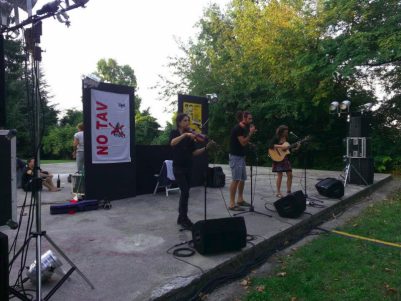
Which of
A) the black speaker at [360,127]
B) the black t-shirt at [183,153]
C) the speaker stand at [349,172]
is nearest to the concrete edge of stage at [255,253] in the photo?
the black t-shirt at [183,153]

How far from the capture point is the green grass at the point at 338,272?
11.1ft

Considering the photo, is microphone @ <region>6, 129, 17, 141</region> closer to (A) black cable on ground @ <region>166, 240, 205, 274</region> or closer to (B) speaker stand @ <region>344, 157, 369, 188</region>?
(A) black cable on ground @ <region>166, 240, 205, 274</region>

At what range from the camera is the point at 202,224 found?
4.10 meters

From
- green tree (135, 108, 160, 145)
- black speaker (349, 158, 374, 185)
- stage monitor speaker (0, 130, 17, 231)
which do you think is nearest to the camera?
stage monitor speaker (0, 130, 17, 231)

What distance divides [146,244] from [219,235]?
103 cm

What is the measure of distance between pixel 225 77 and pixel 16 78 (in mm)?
16049

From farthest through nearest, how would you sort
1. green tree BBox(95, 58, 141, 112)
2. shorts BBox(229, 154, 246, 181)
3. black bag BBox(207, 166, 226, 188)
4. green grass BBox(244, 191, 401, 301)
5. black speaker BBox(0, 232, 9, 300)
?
green tree BBox(95, 58, 141, 112) < black bag BBox(207, 166, 226, 188) < shorts BBox(229, 154, 246, 181) < green grass BBox(244, 191, 401, 301) < black speaker BBox(0, 232, 9, 300)

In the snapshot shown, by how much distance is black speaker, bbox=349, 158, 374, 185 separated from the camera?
1041 centimetres

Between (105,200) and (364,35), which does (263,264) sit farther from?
(364,35)

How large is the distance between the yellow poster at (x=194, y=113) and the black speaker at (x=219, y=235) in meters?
5.30

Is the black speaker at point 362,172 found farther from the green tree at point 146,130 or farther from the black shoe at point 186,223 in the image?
the green tree at point 146,130

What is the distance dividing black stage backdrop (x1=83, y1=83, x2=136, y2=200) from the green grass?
4310 mm

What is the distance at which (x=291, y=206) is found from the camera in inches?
237

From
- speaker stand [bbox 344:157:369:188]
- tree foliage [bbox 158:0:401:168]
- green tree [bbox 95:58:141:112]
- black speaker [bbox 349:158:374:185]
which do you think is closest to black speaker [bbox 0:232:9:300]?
speaker stand [bbox 344:157:369:188]
